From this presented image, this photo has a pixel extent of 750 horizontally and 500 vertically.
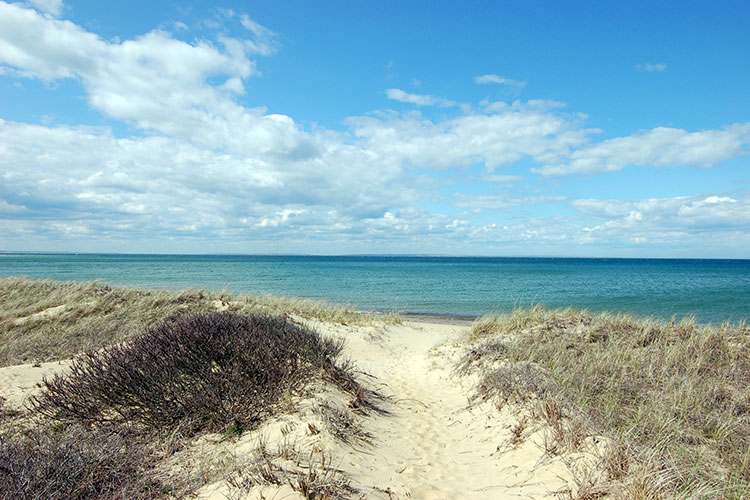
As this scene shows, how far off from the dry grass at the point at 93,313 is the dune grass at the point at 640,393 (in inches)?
320

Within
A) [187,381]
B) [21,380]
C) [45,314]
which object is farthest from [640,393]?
[45,314]

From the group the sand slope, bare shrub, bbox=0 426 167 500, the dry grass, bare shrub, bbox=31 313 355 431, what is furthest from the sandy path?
the dry grass

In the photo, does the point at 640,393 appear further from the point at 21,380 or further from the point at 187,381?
the point at 21,380

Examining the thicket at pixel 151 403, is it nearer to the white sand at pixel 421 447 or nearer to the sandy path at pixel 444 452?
the white sand at pixel 421 447

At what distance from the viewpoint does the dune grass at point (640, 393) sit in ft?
13.2

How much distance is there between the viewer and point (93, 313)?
1570 centimetres

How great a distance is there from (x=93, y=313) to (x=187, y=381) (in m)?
13.1

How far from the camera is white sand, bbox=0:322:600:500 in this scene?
453 cm

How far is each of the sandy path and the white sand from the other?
0.04 ft

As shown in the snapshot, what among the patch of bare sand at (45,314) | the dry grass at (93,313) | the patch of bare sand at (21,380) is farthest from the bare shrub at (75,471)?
the patch of bare sand at (45,314)

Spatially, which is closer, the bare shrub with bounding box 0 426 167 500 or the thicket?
the bare shrub with bounding box 0 426 167 500

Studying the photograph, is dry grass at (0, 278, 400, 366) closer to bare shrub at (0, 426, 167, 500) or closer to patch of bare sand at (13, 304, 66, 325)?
patch of bare sand at (13, 304, 66, 325)

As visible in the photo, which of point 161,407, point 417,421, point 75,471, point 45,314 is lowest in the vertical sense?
point 417,421

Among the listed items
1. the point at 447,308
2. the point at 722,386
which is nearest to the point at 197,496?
the point at 722,386
